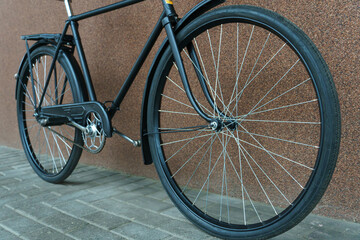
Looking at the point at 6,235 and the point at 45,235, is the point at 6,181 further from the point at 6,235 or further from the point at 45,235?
the point at 45,235

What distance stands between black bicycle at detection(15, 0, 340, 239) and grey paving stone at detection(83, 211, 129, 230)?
11.8 inches

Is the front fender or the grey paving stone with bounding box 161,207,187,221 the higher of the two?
the front fender

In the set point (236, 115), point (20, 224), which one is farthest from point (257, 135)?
point (20, 224)

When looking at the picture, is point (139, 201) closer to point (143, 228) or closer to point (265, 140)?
point (143, 228)

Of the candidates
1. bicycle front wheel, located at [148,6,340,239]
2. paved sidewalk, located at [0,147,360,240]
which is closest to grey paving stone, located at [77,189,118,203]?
paved sidewalk, located at [0,147,360,240]

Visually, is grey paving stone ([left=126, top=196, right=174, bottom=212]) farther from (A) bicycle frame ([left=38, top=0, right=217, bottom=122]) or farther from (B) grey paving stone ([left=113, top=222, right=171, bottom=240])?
(A) bicycle frame ([left=38, top=0, right=217, bottom=122])

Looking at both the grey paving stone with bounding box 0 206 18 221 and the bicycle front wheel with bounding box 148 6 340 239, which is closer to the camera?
the bicycle front wheel with bounding box 148 6 340 239

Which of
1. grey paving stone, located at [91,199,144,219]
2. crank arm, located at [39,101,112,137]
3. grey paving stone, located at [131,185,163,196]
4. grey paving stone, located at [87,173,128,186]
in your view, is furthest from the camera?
grey paving stone, located at [87,173,128,186]

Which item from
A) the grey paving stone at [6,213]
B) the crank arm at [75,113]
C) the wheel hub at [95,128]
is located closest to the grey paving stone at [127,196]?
the wheel hub at [95,128]

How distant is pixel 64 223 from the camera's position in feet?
5.35

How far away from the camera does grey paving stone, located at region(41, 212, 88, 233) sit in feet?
5.17

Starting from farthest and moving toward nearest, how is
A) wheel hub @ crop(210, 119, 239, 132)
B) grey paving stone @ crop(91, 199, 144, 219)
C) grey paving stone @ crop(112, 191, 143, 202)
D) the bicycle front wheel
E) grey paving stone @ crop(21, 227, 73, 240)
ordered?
grey paving stone @ crop(112, 191, 143, 202), grey paving stone @ crop(91, 199, 144, 219), grey paving stone @ crop(21, 227, 73, 240), wheel hub @ crop(210, 119, 239, 132), the bicycle front wheel

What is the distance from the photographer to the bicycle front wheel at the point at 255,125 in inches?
44.7

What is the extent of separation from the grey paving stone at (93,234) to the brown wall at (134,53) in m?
0.86
